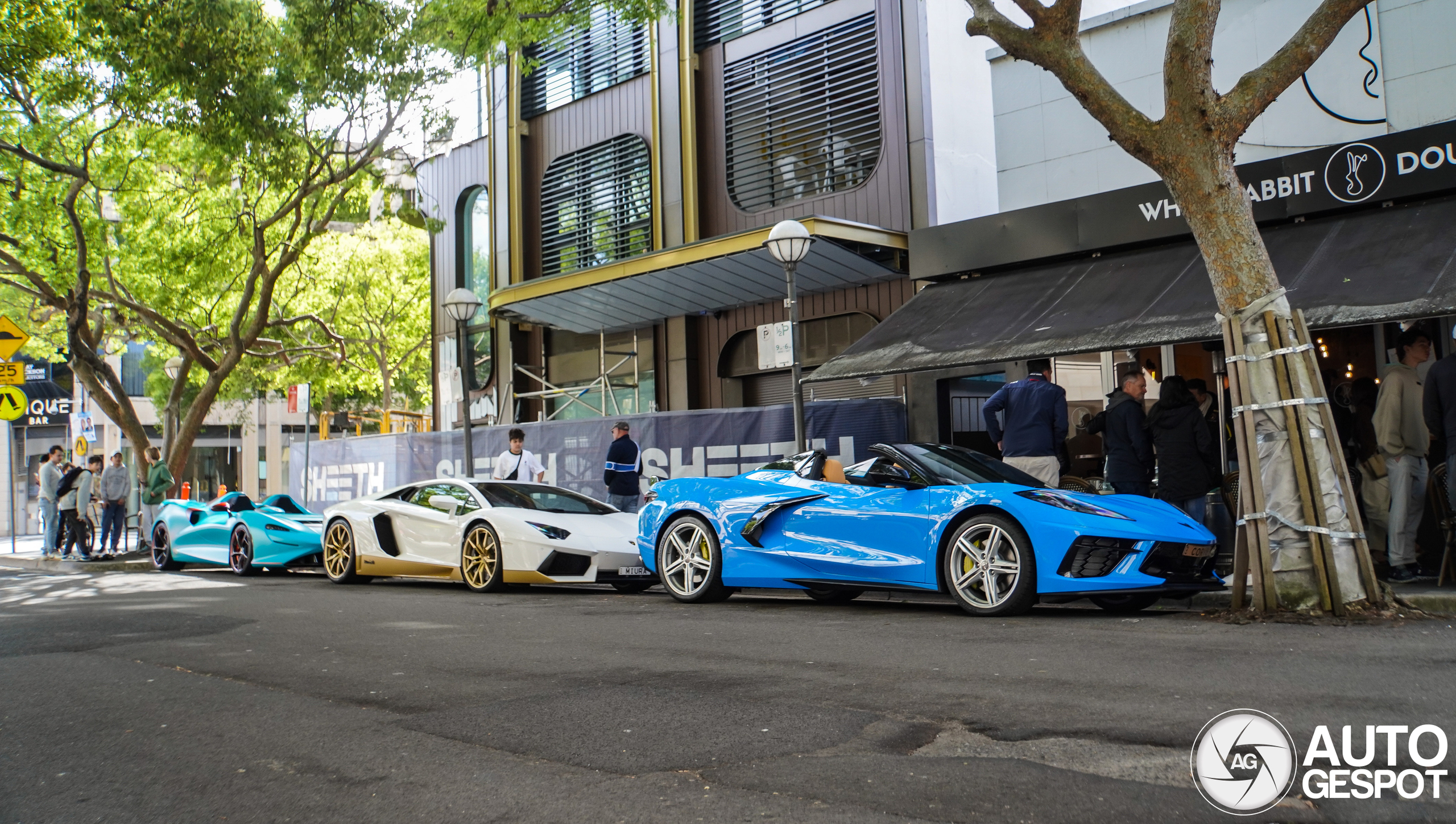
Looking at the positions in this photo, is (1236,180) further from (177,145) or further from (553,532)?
(177,145)

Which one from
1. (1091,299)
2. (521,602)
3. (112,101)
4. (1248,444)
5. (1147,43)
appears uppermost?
(112,101)

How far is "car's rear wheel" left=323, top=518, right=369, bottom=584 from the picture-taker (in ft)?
41.2

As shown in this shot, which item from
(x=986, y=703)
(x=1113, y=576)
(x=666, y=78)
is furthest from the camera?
(x=666, y=78)

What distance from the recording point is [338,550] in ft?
41.8

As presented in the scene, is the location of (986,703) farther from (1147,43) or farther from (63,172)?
(63,172)

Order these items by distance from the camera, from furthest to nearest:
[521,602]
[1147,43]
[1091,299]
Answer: [1147,43]
[1091,299]
[521,602]

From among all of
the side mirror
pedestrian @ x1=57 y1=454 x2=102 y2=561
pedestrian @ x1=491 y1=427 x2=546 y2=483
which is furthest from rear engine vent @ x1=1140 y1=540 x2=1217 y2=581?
pedestrian @ x1=57 y1=454 x2=102 y2=561

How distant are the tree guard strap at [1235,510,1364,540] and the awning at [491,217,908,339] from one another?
23.0 ft

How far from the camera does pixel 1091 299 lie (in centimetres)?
1170

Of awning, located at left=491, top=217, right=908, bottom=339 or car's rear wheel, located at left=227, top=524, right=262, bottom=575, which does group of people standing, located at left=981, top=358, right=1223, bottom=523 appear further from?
car's rear wheel, located at left=227, top=524, right=262, bottom=575

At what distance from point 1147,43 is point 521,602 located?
9339 mm

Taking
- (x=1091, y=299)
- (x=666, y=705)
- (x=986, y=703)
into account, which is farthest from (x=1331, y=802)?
(x=1091, y=299)

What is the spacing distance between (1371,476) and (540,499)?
757cm

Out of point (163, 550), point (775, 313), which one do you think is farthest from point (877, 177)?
point (163, 550)
